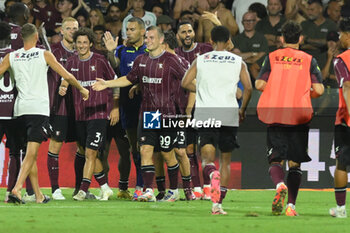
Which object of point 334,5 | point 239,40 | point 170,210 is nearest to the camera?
point 170,210

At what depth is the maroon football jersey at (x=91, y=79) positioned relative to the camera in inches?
470

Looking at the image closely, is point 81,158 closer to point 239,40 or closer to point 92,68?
point 92,68

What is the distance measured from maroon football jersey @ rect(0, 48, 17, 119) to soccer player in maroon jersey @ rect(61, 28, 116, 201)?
1.01 meters

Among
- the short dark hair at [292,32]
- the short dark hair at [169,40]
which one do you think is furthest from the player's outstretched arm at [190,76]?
the short dark hair at [169,40]

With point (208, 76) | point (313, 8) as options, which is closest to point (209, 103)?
point (208, 76)

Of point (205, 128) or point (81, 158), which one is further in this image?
point (81, 158)

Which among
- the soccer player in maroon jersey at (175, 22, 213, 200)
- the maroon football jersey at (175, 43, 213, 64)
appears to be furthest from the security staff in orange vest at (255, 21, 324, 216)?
the maroon football jersey at (175, 43, 213, 64)

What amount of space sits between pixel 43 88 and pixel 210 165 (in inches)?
100

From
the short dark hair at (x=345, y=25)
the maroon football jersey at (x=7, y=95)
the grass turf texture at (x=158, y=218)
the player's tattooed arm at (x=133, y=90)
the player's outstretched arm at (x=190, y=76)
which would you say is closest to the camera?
the grass turf texture at (x=158, y=218)

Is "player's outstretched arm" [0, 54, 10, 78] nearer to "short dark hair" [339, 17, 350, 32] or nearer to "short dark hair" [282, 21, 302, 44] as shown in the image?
"short dark hair" [282, 21, 302, 44]

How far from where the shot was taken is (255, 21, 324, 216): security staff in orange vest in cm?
967

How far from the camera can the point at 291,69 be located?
383 inches

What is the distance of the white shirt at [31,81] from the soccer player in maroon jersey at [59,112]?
1394 millimetres

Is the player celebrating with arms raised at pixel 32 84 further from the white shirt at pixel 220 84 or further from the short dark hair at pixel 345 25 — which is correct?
the short dark hair at pixel 345 25
